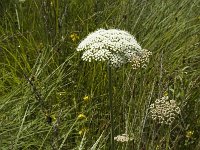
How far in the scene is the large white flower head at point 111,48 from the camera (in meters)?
1.83

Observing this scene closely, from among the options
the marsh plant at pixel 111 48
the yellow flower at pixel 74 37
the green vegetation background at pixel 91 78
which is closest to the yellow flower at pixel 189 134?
the green vegetation background at pixel 91 78

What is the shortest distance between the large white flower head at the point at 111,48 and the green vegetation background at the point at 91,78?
21cm

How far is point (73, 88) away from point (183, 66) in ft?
2.25

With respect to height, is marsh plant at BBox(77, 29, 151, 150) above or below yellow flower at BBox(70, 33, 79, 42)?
above

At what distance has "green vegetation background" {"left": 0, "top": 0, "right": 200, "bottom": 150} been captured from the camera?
2.29 metres

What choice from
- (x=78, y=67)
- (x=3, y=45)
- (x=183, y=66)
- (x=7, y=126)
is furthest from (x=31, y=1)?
(x=7, y=126)

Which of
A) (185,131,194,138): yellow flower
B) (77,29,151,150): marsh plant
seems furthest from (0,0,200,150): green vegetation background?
(77,29,151,150): marsh plant

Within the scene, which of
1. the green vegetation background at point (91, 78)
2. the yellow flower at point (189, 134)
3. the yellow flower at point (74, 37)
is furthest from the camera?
the yellow flower at point (74, 37)

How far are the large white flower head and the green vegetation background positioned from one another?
0.70ft

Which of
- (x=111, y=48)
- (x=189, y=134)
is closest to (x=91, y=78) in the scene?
(x=189, y=134)

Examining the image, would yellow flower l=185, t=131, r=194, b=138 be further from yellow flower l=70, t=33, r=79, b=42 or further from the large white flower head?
yellow flower l=70, t=33, r=79, b=42

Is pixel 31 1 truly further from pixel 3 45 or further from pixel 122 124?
pixel 122 124

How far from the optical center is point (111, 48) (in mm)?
1852

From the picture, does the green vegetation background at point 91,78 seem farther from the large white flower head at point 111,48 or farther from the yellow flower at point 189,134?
the large white flower head at point 111,48
